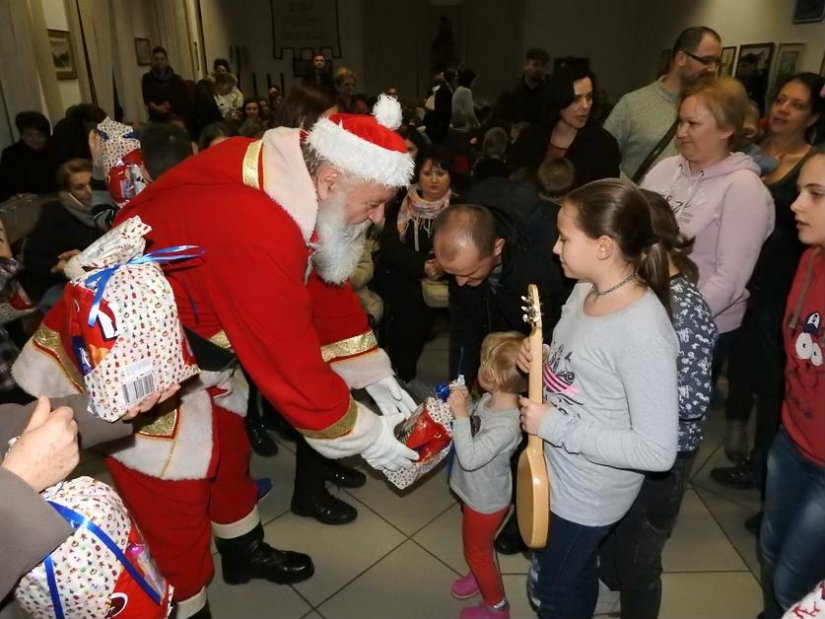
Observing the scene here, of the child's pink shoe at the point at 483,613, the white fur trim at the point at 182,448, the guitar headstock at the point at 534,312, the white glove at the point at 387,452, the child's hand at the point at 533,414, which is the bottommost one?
the child's pink shoe at the point at 483,613

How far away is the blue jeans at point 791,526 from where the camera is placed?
4.76ft

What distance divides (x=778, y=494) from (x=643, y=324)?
2.53ft

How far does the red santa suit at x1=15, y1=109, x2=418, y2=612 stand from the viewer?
138cm

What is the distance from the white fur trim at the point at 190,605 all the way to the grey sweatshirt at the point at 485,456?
2.76 ft

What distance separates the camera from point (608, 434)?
1.36m

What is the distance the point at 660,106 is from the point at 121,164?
2599 millimetres

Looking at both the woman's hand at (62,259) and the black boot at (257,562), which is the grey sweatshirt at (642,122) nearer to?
the black boot at (257,562)

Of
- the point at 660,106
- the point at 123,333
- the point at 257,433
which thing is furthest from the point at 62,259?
the point at 660,106

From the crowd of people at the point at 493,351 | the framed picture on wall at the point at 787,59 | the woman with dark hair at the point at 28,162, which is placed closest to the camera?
the crowd of people at the point at 493,351

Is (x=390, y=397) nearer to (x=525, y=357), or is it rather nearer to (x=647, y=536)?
(x=525, y=357)

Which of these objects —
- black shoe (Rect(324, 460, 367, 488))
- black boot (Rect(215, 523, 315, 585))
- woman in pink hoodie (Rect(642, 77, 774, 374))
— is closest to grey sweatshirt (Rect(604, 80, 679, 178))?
woman in pink hoodie (Rect(642, 77, 774, 374))

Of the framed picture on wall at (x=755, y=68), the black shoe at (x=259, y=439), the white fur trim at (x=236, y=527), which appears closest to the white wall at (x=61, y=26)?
the black shoe at (x=259, y=439)

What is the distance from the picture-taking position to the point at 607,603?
2059 mm

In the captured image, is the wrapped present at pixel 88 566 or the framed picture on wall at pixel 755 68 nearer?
the wrapped present at pixel 88 566
